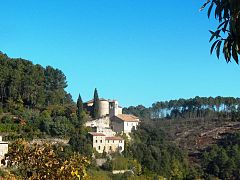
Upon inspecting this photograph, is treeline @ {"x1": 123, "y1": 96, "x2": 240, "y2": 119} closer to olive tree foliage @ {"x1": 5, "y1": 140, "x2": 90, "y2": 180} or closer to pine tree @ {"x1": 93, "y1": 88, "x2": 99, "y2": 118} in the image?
pine tree @ {"x1": 93, "y1": 88, "x2": 99, "y2": 118}

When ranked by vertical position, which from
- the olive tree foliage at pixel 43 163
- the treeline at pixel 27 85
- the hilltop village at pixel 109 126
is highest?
the treeline at pixel 27 85

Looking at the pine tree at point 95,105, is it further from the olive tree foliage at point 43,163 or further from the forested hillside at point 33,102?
the olive tree foliage at point 43,163

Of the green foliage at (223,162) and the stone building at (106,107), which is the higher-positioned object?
the stone building at (106,107)

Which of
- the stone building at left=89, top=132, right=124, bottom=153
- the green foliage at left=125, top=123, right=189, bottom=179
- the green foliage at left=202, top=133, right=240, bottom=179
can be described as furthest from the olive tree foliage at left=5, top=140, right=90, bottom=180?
the green foliage at left=202, top=133, right=240, bottom=179

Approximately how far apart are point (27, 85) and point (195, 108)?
1879 inches

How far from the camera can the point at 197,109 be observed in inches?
3519

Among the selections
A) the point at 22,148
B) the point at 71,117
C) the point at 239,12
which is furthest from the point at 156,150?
the point at 239,12

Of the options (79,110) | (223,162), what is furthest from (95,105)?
(223,162)

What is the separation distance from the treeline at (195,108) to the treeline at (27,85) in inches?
1301

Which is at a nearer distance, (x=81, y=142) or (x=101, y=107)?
(x=81, y=142)

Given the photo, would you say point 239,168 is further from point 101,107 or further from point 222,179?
point 101,107

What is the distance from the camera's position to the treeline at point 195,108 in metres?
84.8

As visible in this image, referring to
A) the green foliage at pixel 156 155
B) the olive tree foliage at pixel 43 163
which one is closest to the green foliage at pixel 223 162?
the green foliage at pixel 156 155

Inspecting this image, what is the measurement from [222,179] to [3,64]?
27.2 meters
